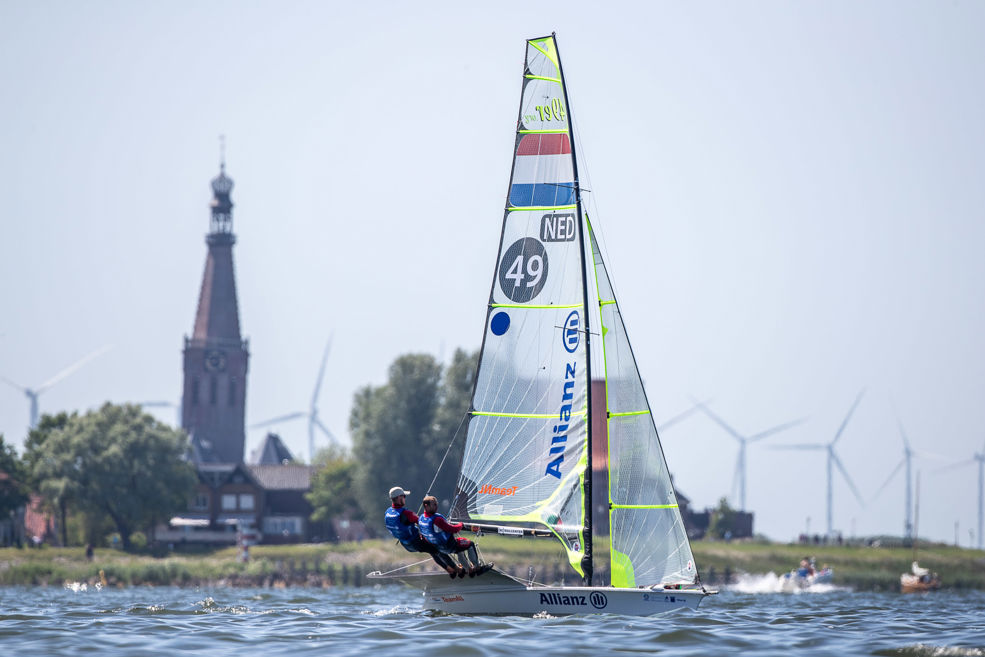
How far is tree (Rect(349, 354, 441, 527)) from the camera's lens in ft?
372

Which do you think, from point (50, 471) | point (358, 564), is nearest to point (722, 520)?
point (358, 564)

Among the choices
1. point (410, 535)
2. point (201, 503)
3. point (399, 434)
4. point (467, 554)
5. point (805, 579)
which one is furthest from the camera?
point (201, 503)

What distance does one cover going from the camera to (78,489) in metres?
99.4

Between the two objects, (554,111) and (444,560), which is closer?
(444,560)

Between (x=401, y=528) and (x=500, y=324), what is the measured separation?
19.2 feet

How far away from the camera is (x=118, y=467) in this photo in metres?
101

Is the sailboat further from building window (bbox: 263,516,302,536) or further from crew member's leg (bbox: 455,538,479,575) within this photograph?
building window (bbox: 263,516,302,536)

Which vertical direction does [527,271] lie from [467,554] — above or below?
above

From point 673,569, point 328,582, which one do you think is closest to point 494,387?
point 673,569

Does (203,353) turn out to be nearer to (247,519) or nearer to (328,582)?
(247,519)

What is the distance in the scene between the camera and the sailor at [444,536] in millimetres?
30750

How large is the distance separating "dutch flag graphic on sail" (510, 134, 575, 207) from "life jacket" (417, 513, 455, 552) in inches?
323

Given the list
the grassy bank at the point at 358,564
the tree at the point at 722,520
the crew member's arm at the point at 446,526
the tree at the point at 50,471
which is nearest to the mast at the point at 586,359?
the crew member's arm at the point at 446,526

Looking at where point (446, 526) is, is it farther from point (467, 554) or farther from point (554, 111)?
point (554, 111)
